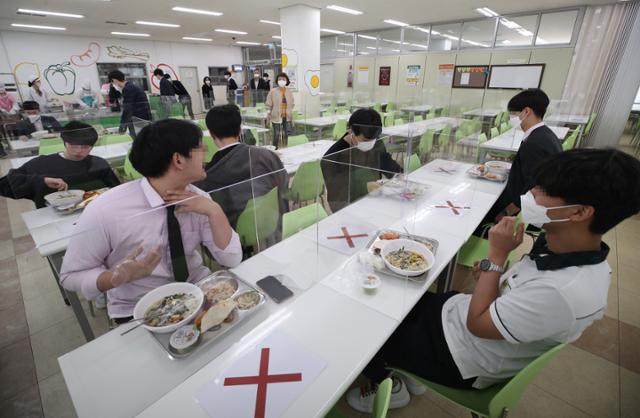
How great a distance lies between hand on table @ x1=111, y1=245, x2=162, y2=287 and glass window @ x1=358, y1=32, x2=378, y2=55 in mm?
10295

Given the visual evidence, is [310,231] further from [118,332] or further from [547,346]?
[547,346]

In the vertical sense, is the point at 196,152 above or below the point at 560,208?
above

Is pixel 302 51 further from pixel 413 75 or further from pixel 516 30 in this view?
pixel 516 30

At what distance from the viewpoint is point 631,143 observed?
703 centimetres

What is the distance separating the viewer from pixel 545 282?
0.93 meters

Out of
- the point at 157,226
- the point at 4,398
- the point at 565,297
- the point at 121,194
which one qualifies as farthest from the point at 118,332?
the point at 565,297

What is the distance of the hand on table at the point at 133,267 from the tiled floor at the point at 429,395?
1.09 m

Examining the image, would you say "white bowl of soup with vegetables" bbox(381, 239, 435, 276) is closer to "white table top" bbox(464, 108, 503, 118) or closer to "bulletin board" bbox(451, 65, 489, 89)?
"white table top" bbox(464, 108, 503, 118)

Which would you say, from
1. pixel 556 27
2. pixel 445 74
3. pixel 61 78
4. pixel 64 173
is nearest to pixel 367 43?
pixel 445 74

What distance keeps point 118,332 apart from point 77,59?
12.8 m

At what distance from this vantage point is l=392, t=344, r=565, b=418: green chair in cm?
90

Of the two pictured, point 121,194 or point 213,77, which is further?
point 213,77

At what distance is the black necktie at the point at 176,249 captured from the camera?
3.96 feet

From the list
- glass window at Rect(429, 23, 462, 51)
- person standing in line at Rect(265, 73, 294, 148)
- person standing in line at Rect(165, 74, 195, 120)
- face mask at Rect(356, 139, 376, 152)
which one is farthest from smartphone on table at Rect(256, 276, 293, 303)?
glass window at Rect(429, 23, 462, 51)
